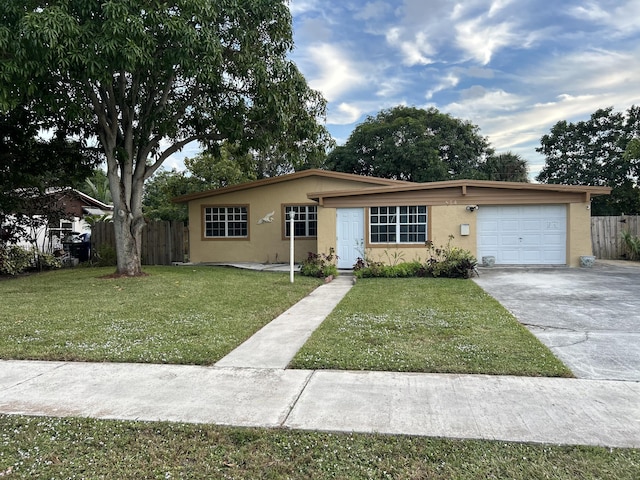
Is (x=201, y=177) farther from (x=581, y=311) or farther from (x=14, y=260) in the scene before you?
(x=581, y=311)

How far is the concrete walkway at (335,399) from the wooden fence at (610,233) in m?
15.6

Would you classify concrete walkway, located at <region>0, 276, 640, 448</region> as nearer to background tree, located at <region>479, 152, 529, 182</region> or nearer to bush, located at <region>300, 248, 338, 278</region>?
bush, located at <region>300, 248, 338, 278</region>

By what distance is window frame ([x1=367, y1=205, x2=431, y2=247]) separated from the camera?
14.0m

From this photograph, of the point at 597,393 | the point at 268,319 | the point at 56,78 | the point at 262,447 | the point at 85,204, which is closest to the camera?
the point at 262,447

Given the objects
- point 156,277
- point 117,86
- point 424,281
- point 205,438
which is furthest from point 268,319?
point 117,86

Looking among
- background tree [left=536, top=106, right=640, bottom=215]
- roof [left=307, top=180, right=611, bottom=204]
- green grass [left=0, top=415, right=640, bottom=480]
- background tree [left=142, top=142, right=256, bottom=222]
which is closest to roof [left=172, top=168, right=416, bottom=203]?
roof [left=307, top=180, right=611, bottom=204]

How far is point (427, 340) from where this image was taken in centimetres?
540

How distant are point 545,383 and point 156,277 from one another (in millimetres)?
10856

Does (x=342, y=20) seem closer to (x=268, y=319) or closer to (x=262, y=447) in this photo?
(x=268, y=319)

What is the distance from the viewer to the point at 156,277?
12484mm

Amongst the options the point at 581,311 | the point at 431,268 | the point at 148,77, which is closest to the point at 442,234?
the point at 431,268

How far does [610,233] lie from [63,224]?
23.2m

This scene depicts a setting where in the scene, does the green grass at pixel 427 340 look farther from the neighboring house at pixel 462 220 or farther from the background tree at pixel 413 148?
the background tree at pixel 413 148

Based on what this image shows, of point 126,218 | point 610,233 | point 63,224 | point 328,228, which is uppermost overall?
point 63,224
